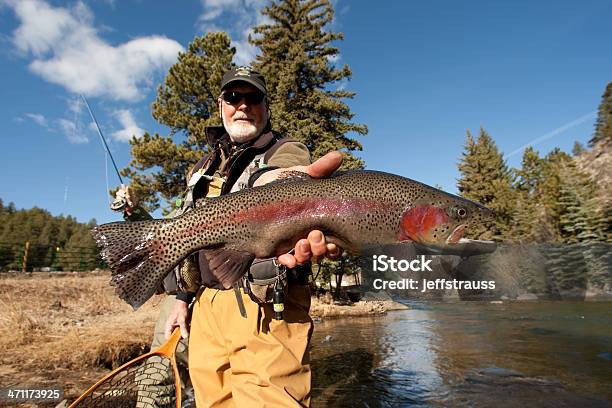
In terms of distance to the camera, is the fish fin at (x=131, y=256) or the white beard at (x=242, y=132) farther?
the white beard at (x=242, y=132)

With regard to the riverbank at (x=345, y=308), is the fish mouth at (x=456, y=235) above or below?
above

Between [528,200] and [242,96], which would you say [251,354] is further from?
[528,200]

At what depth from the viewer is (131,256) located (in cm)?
263

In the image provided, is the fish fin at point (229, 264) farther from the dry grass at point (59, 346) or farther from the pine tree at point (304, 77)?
the pine tree at point (304, 77)

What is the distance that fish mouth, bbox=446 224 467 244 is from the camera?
2779 millimetres

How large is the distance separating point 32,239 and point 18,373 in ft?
370

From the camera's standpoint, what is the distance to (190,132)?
982 inches

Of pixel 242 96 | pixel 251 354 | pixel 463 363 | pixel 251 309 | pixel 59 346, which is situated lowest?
pixel 463 363

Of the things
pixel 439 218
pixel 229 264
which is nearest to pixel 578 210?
pixel 439 218

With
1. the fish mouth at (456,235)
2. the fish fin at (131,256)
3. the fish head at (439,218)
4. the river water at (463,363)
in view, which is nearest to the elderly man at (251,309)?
the fish fin at (131,256)

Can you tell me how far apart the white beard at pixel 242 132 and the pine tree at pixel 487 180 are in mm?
55202

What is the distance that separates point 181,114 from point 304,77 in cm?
808

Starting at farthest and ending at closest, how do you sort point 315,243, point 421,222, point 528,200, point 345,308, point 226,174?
point 528,200, point 345,308, point 226,174, point 421,222, point 315,243

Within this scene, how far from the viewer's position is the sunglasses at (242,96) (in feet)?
11.4
